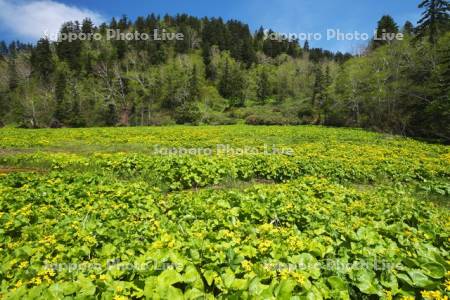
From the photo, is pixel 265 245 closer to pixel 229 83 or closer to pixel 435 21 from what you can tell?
pixel 435 21

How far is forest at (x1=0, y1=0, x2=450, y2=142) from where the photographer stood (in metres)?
38.5

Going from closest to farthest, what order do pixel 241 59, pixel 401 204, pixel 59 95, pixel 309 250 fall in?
pixel 309 250, pixel 401 204, pixel 59 95, pixel 241 59

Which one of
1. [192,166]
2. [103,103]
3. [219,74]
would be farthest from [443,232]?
[219,74]

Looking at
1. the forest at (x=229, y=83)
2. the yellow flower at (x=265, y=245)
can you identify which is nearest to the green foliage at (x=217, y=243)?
the yellow flower at (x=265, y=245)

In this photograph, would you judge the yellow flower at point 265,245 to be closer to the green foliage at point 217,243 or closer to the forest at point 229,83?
the green foliage at point 217,243

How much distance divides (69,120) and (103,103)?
35.4 feet

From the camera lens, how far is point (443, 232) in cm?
552

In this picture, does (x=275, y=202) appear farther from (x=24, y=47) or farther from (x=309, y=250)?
(x=24, y=47)

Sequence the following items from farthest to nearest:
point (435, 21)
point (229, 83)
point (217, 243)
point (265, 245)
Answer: point (229, 83), point (435, 21), point (217, 243), point (265, 245)

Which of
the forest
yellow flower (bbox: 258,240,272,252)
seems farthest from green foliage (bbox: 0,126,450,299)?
the forest

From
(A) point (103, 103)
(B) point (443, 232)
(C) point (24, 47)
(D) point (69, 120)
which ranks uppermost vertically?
(C) point (24, 47)

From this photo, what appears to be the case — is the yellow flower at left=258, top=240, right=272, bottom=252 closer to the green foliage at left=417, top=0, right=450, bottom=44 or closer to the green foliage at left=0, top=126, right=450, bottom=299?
the green foliage at left=0, top=126, right=450, bottom=299

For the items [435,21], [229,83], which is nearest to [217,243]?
[435,21]

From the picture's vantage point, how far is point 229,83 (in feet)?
325
